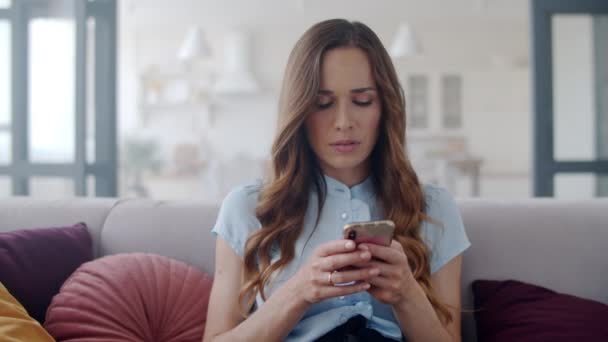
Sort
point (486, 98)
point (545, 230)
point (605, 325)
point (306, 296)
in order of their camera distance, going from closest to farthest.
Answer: point (306, 296) → point (605, 325) → point (545, 230) → point (486, 98)

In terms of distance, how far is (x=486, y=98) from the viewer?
7926 mm

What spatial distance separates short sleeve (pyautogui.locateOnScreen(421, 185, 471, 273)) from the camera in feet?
4.04

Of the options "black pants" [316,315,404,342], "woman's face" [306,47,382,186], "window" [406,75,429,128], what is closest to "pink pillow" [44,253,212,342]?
"black pants" [316,315,404,342]

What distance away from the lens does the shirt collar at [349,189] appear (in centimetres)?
129

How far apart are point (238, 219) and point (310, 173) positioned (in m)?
0.20

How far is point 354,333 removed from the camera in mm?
1134

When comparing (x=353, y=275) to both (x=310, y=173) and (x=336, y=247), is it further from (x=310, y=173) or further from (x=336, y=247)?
(x=310, y=173)

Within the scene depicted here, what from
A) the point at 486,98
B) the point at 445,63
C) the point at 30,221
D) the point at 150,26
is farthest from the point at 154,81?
the point at 30,221

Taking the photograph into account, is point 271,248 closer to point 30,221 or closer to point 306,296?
point 306,296

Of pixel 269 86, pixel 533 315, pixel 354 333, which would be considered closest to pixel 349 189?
pixel 354 333

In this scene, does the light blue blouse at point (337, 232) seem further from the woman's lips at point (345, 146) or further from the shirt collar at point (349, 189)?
the woman's lips at point (345, 146)

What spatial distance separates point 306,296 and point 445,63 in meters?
7.45

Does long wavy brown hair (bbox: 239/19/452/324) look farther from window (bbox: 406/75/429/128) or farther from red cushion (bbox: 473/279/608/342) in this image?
window (bbox: 406/75/429/128)

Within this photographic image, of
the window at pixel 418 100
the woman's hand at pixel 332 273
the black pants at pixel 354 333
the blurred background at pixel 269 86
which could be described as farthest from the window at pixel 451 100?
the woman's hand at pixel 332 273
